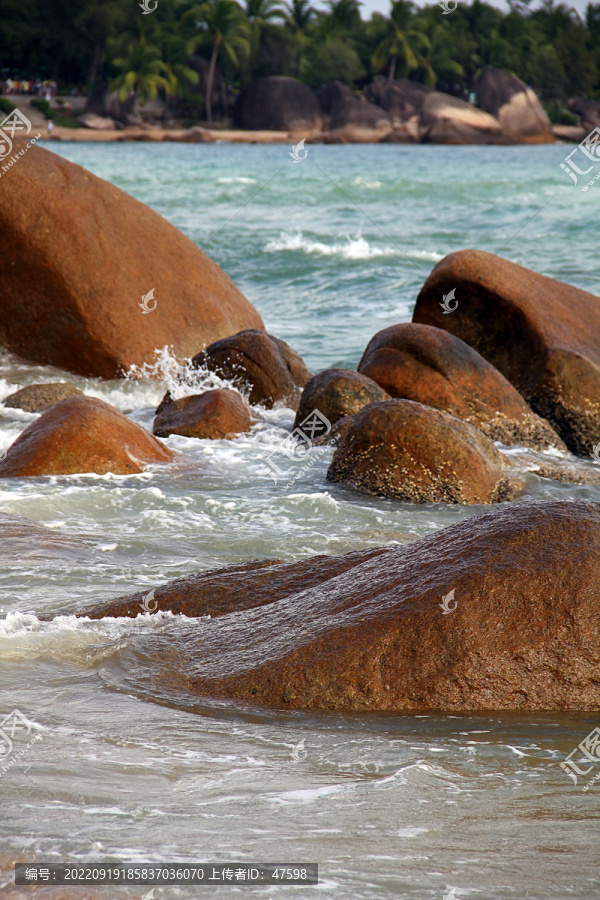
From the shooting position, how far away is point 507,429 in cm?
724

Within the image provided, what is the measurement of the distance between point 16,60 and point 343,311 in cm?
5660

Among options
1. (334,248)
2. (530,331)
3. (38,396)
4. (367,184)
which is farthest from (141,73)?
(530,331)

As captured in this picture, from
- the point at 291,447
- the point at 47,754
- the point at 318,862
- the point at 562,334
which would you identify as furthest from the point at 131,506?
the point at 562,334

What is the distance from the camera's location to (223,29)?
6150cm

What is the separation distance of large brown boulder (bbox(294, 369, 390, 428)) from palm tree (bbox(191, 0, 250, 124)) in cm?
5939

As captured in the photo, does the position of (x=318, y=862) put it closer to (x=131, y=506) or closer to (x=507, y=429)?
(x=131, y=506)

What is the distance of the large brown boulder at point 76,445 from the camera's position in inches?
233

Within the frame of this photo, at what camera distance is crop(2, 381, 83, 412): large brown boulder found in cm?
775

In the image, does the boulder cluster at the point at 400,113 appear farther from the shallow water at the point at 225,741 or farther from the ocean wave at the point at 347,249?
the shallow water at the point at 225,741

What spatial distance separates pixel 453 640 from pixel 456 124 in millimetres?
61577

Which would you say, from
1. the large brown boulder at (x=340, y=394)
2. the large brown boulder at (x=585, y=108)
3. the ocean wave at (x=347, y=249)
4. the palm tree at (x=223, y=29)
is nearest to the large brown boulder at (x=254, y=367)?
the large brown boulder at (x=340, y=394)

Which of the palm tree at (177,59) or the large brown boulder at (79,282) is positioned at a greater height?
the palm tree at (177,59)

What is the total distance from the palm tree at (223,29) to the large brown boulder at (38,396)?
5857 cm

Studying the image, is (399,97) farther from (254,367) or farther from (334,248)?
(254,367)
